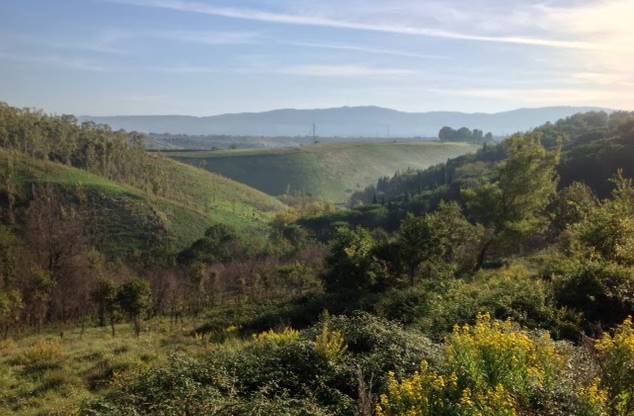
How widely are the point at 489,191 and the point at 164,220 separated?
52476 mm

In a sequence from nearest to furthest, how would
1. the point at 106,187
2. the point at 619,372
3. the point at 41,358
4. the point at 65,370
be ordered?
the point at 619,372 < the point at 65,370 < the point at 41,358 < the point at 106,187

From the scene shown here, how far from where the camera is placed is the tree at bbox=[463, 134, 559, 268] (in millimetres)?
26266

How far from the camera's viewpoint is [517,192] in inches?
1059

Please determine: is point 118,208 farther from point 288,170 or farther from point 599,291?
point 288,170

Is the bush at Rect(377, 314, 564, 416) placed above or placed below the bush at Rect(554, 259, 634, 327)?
above

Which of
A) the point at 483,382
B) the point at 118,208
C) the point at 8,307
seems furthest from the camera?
the point at 118,208

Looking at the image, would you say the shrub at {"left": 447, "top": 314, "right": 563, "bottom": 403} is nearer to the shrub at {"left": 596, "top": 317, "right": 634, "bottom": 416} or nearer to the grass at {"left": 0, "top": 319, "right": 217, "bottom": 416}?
the shrub at {"left": 596, "top": 317, "right": 634, "bottom": 416}

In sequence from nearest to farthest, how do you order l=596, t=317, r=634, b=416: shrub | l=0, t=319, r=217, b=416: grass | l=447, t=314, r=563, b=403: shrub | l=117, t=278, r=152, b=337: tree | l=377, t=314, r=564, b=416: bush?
l=377, t=314, r=564, b=416: bush → l=596, t=317, r=634, b=416: shrub → l=447, t=314, r=563, b=403: shrub → l=0, t=319, r=217, b=416: grass → l=117, t=278, r=152, b=337: tree

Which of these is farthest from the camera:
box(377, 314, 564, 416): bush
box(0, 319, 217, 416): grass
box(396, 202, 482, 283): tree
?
box(396, 202, 482, 283): tree

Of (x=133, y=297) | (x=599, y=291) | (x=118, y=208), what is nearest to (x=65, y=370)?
(x=133, y=297)

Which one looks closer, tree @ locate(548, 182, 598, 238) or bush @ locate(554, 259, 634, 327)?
bush @ locate(554, 259, 634, 327)

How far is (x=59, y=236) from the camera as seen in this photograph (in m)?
36.8

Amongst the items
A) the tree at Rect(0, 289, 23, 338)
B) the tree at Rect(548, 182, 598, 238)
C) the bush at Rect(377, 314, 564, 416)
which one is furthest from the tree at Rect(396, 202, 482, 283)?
the tree at Rect(0, 289, 23, 338)

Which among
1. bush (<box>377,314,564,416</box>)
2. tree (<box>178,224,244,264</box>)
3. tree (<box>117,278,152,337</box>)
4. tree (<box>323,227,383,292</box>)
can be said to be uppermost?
bush (<box>377,314,564,416</box>)
